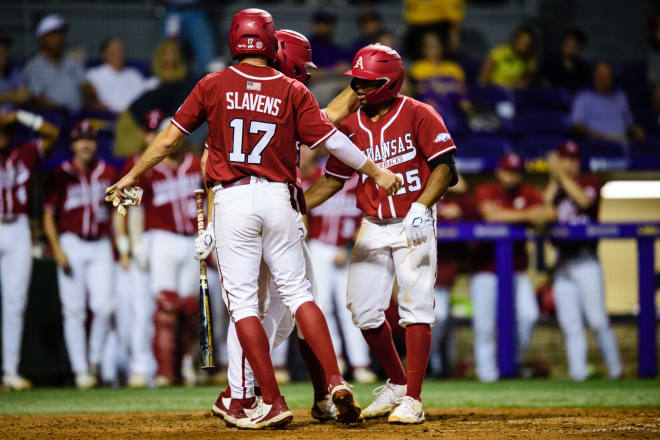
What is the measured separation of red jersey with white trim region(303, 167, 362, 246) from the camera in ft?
26.2

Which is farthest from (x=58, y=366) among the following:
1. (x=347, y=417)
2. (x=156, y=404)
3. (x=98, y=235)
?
(x=347, y=417)

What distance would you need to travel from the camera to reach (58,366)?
26.4ft

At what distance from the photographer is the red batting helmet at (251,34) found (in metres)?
4.39

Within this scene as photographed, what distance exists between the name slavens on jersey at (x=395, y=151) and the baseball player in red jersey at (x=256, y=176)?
383mm

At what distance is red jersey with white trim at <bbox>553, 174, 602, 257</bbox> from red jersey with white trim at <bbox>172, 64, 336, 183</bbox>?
14.0ft

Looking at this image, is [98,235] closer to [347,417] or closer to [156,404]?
[156,404]

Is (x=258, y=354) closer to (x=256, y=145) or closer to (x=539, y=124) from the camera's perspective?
(x=256, y=145)

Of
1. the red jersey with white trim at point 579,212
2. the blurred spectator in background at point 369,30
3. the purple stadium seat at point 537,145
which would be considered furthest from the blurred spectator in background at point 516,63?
the red jersey with white trim at point 579,212

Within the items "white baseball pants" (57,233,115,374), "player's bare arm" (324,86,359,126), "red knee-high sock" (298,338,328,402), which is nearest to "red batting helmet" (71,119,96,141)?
"white baseball pants" (57,233,115,374)

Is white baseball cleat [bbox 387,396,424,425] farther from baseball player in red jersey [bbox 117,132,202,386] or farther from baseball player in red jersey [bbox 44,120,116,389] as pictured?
baseball player in red jersey [bbox 44,120,116,389]

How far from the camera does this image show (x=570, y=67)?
36.3 ft

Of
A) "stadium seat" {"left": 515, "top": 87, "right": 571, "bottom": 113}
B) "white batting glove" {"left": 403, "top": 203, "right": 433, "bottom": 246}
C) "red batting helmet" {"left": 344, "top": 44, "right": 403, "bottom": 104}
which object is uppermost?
"stadium seat" {"left": 515, "top": 87, "right": 571, "bottom": 113}

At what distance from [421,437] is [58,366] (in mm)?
4903

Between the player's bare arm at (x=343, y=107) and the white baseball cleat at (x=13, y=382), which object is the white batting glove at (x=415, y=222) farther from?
the white baseball cleat at (x=13, y=382)
